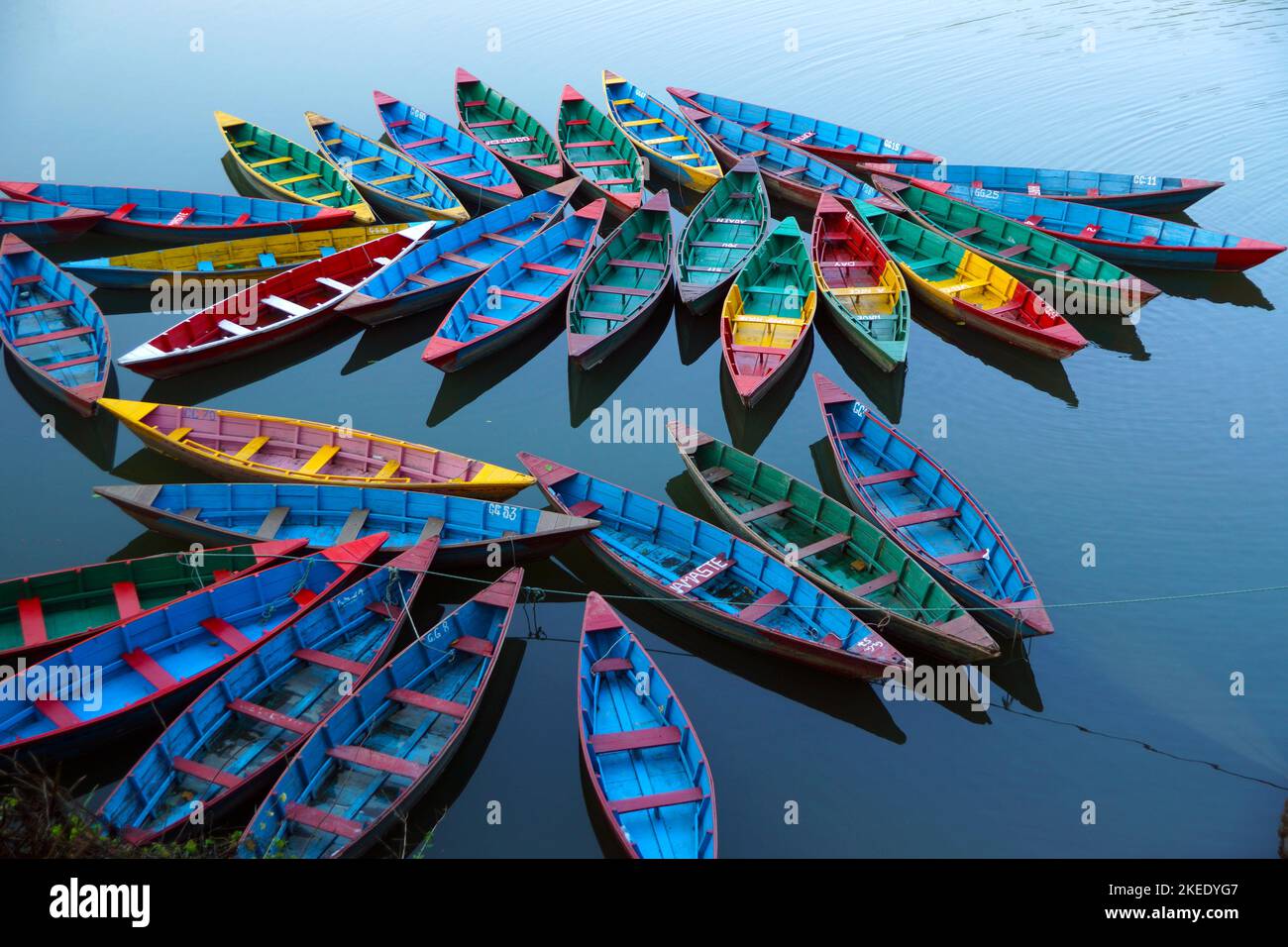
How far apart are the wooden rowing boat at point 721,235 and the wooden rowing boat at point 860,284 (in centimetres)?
157

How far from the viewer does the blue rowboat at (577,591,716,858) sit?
13.3 metres

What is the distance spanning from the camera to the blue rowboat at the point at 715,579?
15.5 metres

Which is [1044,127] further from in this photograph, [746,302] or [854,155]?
[746,302]

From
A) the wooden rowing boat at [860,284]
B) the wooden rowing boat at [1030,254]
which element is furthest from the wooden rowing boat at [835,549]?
the wooden rowing boat at [1030,254]

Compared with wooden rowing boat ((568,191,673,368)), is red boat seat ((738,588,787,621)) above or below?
below

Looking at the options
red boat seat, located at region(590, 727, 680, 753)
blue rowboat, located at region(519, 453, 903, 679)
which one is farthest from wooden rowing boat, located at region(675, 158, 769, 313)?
red boat seat, located at region(590, 727, 680, 753)

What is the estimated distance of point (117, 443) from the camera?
21.0 m

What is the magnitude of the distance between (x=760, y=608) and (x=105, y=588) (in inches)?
410

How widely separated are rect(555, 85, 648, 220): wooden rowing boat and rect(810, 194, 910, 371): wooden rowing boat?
492 centimetres

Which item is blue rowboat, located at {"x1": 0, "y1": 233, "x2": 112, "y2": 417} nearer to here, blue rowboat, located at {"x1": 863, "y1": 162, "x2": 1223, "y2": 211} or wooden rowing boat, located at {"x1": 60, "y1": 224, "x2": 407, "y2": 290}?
wooden rowing boat, located at {"x1": 60, "y1": 224, "x2": 407, "y2": 290}

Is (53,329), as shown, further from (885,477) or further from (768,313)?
(885,477)

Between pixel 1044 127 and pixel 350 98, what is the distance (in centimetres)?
2203

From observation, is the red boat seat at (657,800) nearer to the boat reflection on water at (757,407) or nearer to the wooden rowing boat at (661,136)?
the boat reflection on water at (757,407)
